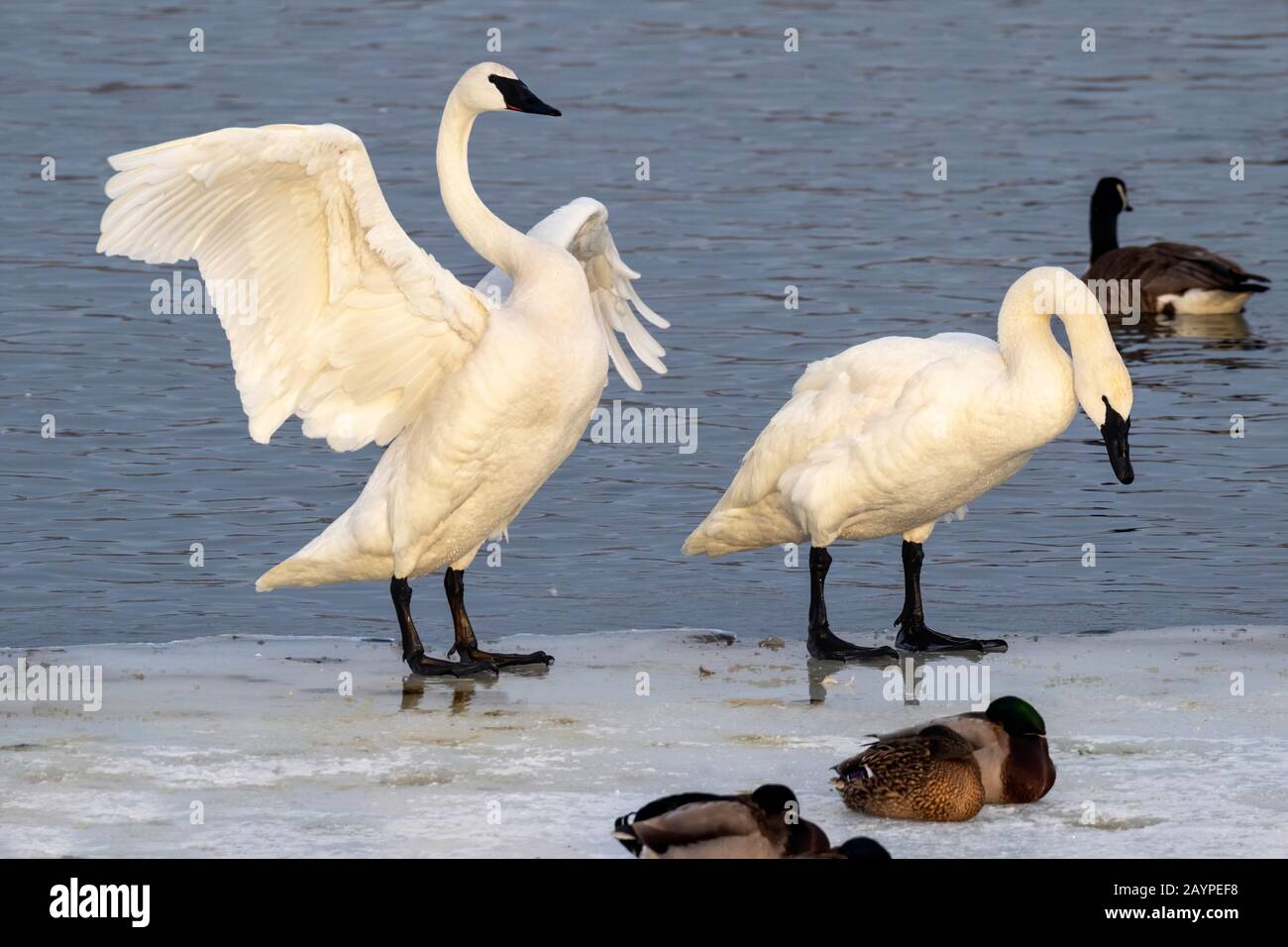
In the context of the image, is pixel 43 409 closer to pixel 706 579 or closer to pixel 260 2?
pixel 706 579

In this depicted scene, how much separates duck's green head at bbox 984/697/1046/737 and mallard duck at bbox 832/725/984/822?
23cm

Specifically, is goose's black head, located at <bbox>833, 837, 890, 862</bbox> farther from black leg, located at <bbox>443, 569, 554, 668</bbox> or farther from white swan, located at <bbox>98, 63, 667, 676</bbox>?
black leg, located at <bbox>443, 569, 554, 668</bbox>

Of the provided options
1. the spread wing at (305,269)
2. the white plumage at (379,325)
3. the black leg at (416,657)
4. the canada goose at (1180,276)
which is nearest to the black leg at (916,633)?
the white plumage at (379,325)

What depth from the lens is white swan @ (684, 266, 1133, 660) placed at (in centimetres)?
911

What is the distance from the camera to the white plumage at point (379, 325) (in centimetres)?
864

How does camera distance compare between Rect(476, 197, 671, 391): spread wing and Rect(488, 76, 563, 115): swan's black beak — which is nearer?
Rect(488, 76, 563, 115): swan's black beak

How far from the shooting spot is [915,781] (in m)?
7.09

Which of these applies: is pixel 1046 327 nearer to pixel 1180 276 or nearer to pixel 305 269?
pixel 305 269

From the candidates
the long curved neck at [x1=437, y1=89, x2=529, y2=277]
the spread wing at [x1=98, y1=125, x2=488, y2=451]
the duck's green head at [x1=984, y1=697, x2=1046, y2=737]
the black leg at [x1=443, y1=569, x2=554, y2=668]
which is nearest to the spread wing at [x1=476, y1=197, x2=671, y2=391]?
the long curved neck at [x1=437, y1=89, x2=529, y2=277]

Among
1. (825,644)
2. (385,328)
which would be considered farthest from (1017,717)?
(385,328)

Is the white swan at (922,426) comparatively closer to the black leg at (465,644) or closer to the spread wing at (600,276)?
the spread wing at (600,276)

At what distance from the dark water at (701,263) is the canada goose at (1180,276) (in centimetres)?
21

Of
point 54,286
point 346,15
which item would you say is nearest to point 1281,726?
point 54,286

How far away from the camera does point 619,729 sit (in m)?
8.24
